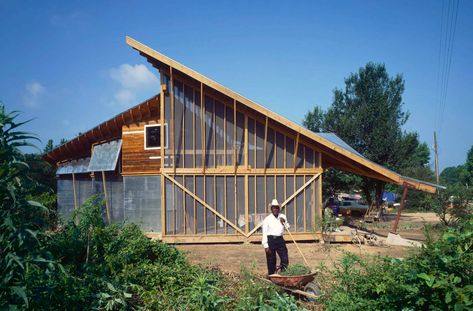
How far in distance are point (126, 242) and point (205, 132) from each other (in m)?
6.95

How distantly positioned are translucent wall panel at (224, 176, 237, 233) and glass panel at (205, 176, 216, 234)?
0.51 meters

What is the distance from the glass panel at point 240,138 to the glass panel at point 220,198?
101 centimetres

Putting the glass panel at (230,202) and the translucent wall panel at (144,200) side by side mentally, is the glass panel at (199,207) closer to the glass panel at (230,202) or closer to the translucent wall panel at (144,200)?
the glass panel at (230,202)

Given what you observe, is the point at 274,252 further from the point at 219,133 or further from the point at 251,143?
the point at 219,133

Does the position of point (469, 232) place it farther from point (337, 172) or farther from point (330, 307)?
point (337, 172)

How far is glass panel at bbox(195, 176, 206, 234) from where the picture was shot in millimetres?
13805

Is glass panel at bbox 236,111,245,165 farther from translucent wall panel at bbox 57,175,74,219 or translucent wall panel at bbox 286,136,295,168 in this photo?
translucent wall panel at bbox 57,175,74,219

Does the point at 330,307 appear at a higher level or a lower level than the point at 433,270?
lower

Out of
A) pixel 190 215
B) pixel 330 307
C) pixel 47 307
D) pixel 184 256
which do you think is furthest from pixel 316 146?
pixel 47 307

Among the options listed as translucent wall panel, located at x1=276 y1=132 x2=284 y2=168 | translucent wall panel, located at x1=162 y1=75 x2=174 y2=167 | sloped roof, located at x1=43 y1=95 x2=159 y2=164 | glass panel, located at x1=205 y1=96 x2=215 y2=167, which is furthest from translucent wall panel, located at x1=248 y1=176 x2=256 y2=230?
sloped roof, located at x1=43 y1=95 x2=159 y2=164

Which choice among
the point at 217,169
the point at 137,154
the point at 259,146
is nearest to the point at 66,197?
the point at 137,154

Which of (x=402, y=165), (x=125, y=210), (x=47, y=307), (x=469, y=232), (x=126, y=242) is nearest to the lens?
(x=469, y=232)

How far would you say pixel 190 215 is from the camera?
13.8 meters

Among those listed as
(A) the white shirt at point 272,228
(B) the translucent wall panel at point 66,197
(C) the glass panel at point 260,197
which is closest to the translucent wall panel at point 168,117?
(C) the glass panel at point 260,197
